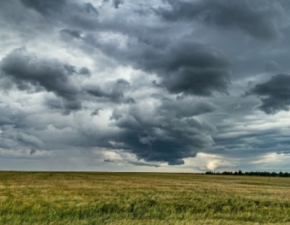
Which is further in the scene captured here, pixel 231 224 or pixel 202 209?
pixel 202 209

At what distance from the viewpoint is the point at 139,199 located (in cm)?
2078

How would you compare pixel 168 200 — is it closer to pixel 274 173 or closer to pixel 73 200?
pixel 73 200

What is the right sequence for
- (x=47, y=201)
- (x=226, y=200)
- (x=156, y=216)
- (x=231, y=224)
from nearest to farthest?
1. (x=231, y=224)
2. (x=156, y=216)
3. (x=47, y=201)
4. (x=226, y=200)

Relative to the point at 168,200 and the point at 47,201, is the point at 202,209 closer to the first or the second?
the point at 168,200

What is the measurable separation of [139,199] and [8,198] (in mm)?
7291

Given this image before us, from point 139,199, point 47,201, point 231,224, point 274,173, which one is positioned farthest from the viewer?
point 274,173

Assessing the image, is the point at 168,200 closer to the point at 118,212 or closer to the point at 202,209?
the point at 202,209

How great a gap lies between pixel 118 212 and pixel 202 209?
472 cm

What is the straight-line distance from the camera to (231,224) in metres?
13.9

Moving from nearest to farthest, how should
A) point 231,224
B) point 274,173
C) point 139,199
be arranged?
point 231,224
point 139,199
point 274,173

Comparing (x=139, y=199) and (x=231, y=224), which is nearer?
(x=231, y=224)

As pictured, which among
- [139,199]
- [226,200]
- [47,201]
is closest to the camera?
[47,201]

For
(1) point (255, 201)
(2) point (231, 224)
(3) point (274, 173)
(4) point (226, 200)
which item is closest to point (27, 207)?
(2) point (231, 224)

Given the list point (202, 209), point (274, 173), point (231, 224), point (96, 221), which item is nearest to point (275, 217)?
point (202, 209)
